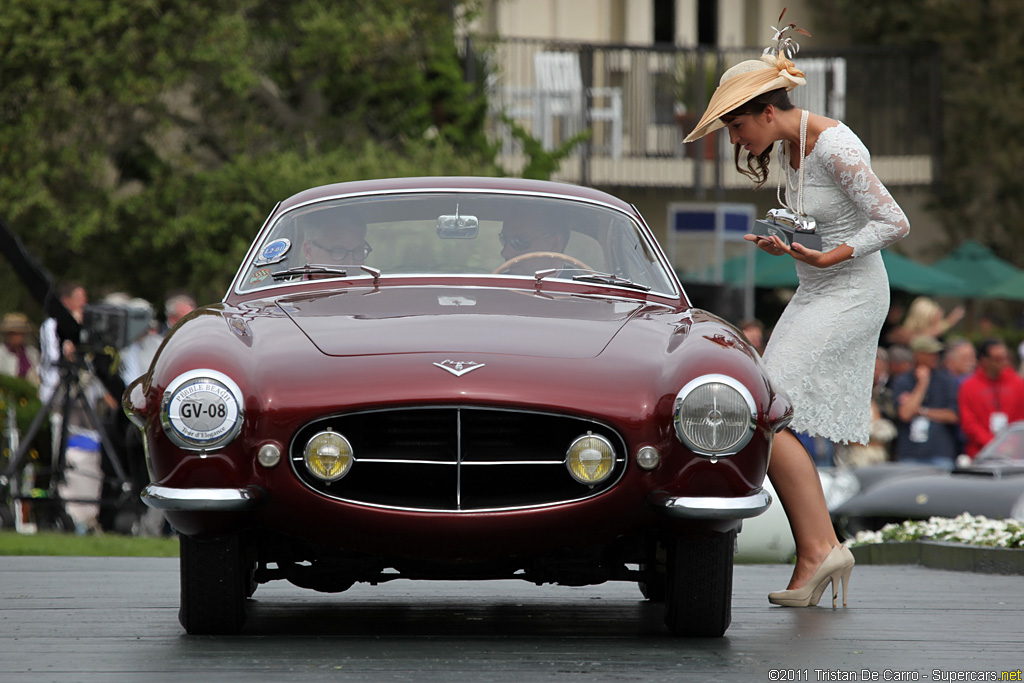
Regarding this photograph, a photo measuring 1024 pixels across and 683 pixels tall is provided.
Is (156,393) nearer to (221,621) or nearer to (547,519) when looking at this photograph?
(221,621)

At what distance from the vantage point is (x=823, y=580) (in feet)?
20.1

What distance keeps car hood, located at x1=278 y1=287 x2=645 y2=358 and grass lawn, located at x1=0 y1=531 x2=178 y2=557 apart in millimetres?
4624

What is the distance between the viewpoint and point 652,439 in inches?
186

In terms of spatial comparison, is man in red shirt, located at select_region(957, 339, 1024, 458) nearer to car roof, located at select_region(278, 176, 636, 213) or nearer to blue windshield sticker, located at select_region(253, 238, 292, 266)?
car roof, located at select_region(278, 176, 636, 213)

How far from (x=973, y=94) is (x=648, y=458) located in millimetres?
23531

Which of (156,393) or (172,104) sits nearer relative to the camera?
(156,393)

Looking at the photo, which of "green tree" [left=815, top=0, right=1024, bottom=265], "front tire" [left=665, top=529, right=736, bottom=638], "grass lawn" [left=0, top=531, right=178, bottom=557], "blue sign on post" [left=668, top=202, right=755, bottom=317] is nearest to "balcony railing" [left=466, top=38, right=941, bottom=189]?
"green tree" [left=815, top=0, right=1024, bottom=265]

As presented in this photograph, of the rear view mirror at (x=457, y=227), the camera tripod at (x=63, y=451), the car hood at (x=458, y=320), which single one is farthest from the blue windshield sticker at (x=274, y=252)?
the camera tripod at (x=63, y=451)

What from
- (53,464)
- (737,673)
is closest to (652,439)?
(737,673)

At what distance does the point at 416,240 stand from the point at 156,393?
4.88 ft

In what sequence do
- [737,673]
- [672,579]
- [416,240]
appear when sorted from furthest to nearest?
1. [416,240]
2. [672,579]
3. [737,673]

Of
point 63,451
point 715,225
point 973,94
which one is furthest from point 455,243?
point 973,94

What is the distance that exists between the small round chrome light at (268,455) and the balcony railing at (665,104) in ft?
63.8

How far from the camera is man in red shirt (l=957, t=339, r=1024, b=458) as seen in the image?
14047 millimetres
